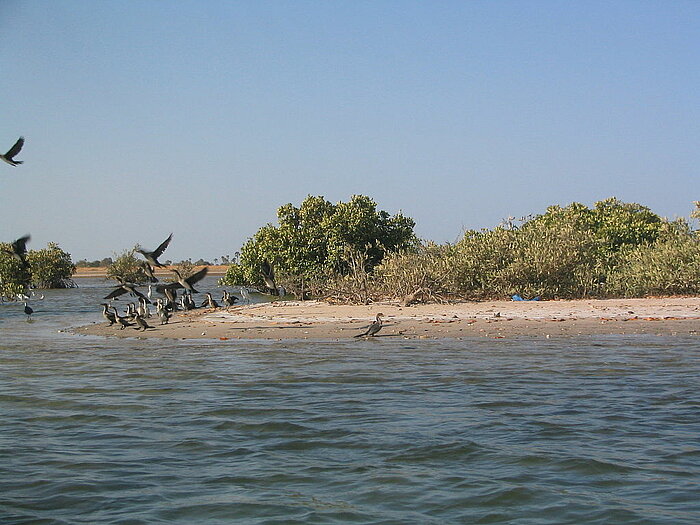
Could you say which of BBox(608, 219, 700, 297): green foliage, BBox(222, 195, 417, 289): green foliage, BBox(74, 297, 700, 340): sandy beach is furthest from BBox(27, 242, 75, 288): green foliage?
BBox(608, 219, 700, 297): green foliage

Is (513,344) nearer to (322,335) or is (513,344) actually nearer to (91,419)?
(322,335)

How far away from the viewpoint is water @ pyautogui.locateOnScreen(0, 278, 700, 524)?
6.30m

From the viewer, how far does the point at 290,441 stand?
8328 mm

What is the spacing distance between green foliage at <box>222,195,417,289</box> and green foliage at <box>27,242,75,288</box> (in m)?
35.3

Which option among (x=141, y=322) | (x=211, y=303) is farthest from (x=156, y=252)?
(x=211, y=303)

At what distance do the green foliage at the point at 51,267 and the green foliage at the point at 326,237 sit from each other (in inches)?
1389

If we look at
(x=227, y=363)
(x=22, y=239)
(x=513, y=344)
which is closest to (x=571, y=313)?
(x=513, y=344)

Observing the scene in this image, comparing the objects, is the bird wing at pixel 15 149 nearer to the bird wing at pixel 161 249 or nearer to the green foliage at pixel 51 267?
the bird wing at pixel 161 249

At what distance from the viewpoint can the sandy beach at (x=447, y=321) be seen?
16.7 meters

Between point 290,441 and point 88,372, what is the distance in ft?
20.0

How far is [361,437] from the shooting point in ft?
27.4

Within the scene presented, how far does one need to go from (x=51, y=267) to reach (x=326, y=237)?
131ft

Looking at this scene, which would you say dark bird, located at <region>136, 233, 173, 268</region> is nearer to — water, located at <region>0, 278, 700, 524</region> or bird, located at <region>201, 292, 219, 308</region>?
water, located at <region>0, 278, 700, 524</region>

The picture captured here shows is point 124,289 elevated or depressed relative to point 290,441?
elevated
